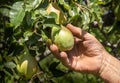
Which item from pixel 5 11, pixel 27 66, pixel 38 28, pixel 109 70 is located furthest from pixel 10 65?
pixel 109 70

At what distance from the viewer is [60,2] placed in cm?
187

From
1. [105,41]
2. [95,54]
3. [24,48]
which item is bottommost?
[105,41]

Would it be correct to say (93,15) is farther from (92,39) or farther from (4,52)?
(4,52)

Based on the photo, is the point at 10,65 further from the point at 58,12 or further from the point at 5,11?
the point at 58,12

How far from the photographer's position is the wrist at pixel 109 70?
2.27 m

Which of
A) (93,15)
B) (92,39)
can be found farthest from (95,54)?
(93,15)

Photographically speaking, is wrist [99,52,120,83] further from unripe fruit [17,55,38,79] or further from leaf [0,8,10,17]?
leaf [0,8,10,17]

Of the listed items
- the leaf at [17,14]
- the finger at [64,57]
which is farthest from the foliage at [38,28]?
the finger at [64,57]

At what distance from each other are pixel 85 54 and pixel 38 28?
0.46 meters

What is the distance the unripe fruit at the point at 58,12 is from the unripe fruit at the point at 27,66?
26 centimetres

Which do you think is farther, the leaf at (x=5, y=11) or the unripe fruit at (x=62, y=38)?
the leaf at (x=5, y=11)

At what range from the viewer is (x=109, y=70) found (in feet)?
7.54

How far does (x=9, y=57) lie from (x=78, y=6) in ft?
1.66

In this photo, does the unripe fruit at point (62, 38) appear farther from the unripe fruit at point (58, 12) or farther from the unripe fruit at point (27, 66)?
the unripe fruit at point (27, 66)
